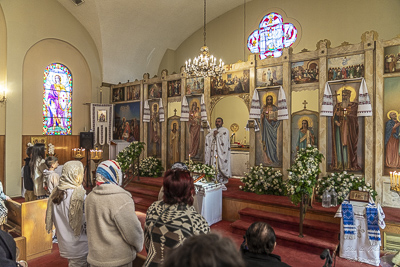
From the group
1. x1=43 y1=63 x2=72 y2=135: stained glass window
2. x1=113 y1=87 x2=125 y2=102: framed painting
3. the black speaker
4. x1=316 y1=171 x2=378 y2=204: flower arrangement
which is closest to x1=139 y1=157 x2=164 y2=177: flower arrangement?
the black speaker

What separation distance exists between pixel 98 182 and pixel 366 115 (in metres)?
6.73

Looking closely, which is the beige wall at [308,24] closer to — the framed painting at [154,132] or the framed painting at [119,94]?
the framed painting at [119,94]

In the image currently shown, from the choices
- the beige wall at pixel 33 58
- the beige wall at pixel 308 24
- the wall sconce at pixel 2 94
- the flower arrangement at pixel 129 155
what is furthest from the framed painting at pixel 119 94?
the wall sconce at pixel 2 94

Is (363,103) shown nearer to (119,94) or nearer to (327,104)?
(327,104)

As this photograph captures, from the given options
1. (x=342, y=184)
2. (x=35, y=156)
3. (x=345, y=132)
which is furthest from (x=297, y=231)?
(x=35, y=156)

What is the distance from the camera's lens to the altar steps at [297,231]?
5.42 metres

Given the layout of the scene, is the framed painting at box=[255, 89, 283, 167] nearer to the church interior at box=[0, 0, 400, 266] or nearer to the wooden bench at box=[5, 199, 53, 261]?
the church interior at box=[0, 0, 400, 266]

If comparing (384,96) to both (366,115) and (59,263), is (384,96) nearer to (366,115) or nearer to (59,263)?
(366,115)

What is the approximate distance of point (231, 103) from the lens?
14.9 m

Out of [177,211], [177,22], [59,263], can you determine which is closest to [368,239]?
[177,211]

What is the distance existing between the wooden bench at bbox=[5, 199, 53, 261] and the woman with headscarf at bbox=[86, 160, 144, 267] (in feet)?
10.1

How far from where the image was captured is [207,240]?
40.0 inches

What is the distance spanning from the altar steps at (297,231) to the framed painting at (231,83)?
4.30m

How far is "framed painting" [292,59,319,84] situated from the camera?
791cm
